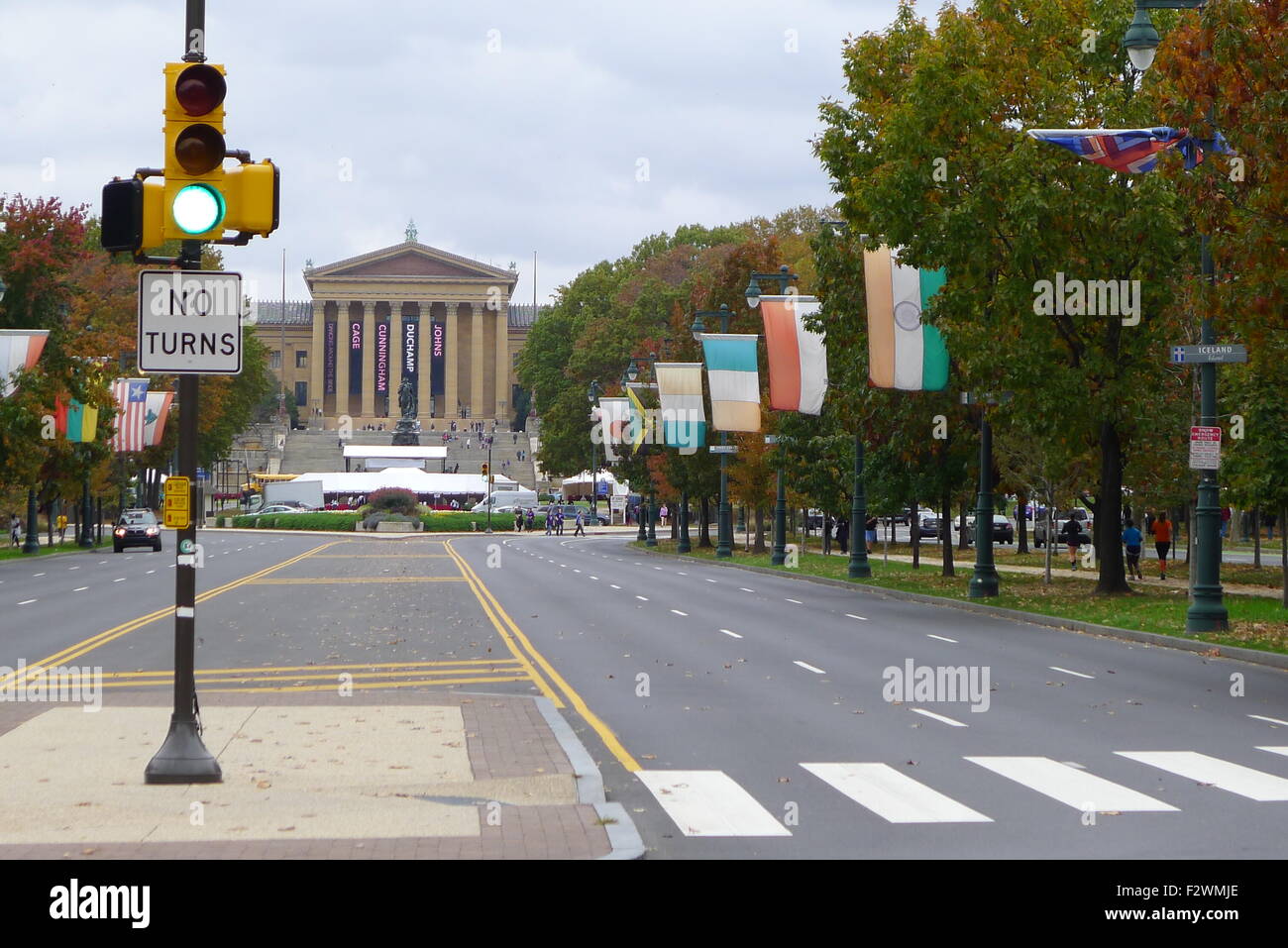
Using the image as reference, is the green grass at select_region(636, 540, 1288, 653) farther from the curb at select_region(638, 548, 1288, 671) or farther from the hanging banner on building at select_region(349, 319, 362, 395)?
the hanging banner on building at select_region(349, 319, 362, 395)

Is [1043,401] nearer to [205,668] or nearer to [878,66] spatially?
[878,66]

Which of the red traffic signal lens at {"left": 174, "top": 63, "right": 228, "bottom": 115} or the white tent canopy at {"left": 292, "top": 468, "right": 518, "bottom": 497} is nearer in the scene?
the red traffic signal lens at {"left": 174, "top": 63, "right": 228, "bottom": 115}

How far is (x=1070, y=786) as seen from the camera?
34.2 ft

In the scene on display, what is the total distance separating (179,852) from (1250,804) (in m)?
6.49

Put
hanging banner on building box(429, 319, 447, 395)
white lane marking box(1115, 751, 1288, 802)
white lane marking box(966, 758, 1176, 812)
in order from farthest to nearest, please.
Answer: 1. hanging banner on building box(429, 319, 447, 395)
2. white lane marking box(1115, 751, 1288, 802)
3. white lane marking box(966, 758, 1176, 812)

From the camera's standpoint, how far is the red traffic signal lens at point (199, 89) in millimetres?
9742

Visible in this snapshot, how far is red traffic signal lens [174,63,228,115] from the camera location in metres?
9.74

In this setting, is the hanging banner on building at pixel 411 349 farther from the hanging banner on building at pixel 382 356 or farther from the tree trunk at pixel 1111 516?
the tree trunk at pixel 1111 516

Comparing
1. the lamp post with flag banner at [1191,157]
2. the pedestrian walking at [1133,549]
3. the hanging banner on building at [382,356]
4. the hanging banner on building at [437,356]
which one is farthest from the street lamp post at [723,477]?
the hanging banner on building at [382,356]

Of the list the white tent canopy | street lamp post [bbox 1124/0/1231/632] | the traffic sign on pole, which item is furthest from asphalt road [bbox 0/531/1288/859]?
the white tent canopy

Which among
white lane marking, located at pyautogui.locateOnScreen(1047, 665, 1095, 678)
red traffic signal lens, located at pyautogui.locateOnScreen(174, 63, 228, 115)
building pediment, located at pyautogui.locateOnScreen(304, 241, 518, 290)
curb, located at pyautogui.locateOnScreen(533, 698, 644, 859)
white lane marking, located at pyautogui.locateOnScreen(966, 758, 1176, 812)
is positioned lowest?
white lane marking, located at pyautogui.locateOnScreen(1047, 665, 1095, 678)

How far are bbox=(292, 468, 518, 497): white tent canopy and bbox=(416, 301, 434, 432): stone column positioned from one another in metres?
41.7

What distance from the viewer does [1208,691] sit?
1627 cm

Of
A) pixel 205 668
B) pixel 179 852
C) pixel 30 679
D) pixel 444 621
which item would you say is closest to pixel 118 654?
pixel 205 668
